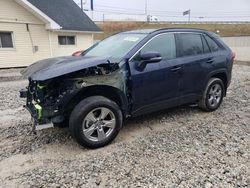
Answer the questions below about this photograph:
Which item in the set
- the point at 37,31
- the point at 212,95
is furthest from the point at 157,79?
the point at 37,31

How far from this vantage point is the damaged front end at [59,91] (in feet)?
10.6

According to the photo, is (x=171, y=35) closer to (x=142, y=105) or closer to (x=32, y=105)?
(x=142, y=105)

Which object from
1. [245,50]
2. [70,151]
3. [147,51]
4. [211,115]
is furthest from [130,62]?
[245,50]

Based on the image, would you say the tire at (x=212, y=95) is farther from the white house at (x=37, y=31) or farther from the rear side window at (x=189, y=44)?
the white house at (x=37, y=31)

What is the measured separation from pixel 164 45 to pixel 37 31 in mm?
12075

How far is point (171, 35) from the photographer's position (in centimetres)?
435

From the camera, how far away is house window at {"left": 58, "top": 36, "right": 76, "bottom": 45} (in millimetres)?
15491

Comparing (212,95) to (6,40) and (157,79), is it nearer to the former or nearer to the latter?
(157,79)

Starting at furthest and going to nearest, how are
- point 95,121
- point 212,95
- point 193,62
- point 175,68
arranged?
1. point 212,95
2. point 193,62
3. point 175,68
4. point 95,121

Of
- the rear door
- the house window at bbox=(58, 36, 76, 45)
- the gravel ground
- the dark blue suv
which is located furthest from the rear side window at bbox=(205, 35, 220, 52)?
the house window at bbox=(58, 36, 76, 45)

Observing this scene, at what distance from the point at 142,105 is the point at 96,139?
99 cm

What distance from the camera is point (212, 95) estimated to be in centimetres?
514

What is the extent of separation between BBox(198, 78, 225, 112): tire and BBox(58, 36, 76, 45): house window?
41.1 feet

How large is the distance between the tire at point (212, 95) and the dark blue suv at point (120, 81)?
1.0 inches
